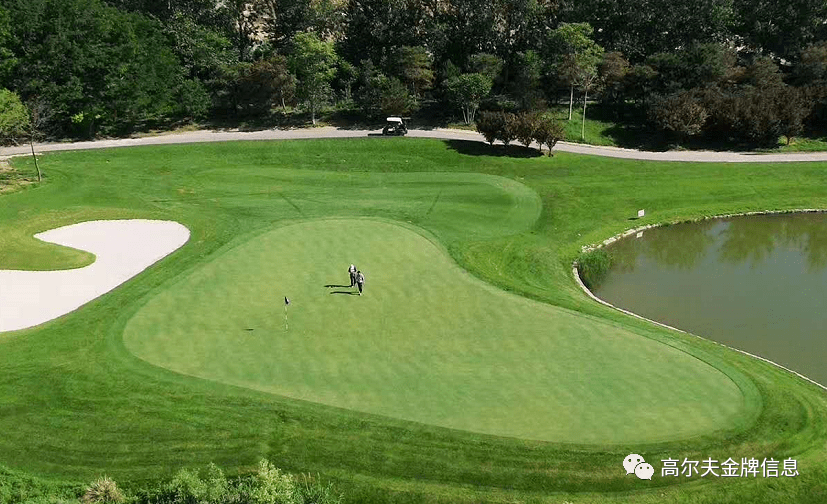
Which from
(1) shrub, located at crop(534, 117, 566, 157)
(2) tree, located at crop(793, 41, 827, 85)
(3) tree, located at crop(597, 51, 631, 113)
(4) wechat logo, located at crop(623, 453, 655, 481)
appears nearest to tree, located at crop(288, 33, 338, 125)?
(1) shrub, located at crop(534, 117, 566, 157)

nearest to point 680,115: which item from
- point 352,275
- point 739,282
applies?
point 739,282

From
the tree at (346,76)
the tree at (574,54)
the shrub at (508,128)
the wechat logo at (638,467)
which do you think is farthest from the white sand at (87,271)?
the tree at (574,54)

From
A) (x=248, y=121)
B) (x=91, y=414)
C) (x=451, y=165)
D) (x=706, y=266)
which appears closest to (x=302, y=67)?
(x=248, y=121)

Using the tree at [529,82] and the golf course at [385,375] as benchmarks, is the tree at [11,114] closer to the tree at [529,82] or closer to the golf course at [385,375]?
the golf course at [385,375]

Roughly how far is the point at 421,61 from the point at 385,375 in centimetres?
5385

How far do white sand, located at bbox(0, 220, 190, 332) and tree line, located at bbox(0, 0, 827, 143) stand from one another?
23289 millimetres

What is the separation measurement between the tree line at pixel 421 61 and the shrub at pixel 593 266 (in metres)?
27.4

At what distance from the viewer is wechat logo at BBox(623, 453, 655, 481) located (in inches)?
752

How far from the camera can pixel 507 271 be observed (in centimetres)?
3794

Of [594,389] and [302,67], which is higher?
[302,67]

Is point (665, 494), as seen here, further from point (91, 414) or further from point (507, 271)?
point (507, 271)

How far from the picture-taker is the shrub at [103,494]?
1856 centimetres

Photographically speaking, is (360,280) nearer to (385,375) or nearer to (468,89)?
(385,375)

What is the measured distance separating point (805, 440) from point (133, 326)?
82.0 ft
